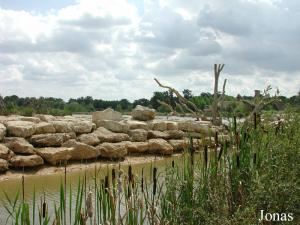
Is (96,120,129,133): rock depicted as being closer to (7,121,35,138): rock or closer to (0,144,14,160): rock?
(7,121,35,138): rock

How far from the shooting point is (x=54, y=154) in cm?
1065

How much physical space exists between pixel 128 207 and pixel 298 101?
454 cm

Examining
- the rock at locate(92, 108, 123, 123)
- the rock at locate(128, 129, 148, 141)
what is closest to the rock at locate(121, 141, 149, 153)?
the rock at locate(128, 129, 148, 141)

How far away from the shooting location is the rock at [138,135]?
544 inches

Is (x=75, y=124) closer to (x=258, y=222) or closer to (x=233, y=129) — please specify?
(x=233, y=129)

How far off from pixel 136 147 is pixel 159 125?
2.31m

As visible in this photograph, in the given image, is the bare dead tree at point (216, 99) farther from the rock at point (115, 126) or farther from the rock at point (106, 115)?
the rock at point (106, 115)

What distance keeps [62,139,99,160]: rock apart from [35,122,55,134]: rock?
2.27ft

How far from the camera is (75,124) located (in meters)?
12.7

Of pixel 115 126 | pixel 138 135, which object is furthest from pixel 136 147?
pixel 115 126

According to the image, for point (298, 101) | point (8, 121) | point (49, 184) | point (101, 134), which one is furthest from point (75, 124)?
point (298, 101)

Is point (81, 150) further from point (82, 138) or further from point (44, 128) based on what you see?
point (44, 128)

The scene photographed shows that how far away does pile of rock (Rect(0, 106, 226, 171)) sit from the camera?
10.6 m

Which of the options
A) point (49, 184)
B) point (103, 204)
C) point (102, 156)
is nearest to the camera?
point (103, 204)
